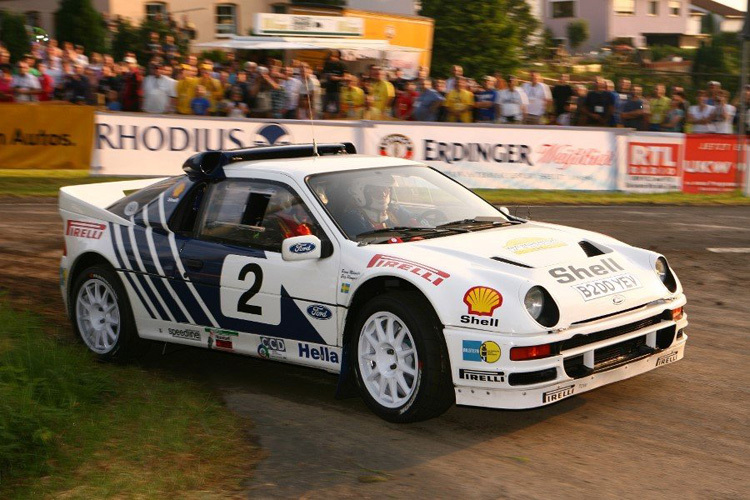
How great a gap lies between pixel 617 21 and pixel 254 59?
5834 cm

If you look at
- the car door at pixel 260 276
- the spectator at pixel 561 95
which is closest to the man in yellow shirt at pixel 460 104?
the spectator at pixel 561 95

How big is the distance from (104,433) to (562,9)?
81.2 metres

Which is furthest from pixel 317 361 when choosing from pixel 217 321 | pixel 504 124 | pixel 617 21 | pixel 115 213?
pixel 617 21

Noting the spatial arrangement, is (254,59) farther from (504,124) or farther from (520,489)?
(520,489)

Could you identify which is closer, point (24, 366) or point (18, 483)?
point (18, 483)

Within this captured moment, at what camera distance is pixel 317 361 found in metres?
6.60

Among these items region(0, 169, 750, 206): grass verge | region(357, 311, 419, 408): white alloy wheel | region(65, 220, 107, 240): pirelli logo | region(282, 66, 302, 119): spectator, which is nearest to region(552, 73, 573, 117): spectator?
region(0, 169, 750, 206): grass verge

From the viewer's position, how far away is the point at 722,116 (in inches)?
811

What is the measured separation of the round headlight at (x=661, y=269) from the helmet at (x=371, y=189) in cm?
179

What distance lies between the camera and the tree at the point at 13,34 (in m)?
33.0

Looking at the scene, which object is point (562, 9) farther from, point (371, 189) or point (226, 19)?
point (371, 189)

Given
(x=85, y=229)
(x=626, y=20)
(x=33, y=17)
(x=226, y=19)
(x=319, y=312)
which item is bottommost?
(x=319, y=312)

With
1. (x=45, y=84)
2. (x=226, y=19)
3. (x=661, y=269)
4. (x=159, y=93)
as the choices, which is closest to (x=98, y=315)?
(x=661, y=269)

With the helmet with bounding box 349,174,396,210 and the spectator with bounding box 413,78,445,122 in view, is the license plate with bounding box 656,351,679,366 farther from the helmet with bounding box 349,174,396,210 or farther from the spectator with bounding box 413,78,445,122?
the spectator with bounding box 413,78,445,122
